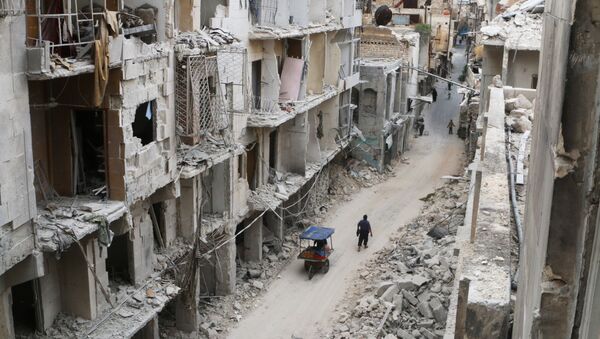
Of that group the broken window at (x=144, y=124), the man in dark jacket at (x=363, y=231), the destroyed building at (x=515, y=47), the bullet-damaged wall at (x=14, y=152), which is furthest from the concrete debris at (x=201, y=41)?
the destroyed building at (x=515, y=47)

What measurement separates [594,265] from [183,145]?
56.8ft

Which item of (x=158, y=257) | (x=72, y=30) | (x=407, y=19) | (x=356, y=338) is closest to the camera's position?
(x=72, y=30)

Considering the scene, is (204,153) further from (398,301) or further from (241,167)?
(398,301)

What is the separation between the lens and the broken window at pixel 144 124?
1711 cm

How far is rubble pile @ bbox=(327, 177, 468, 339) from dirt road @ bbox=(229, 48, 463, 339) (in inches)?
28.5

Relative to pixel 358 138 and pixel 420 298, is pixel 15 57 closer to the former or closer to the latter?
pixel 420 298

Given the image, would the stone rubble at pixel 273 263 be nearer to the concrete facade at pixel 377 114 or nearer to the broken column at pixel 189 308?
the broken column at pixel 189 308

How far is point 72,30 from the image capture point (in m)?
14.4

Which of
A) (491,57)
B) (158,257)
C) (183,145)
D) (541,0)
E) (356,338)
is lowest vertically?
(356,338)

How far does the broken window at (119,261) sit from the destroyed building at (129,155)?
42 millimetres

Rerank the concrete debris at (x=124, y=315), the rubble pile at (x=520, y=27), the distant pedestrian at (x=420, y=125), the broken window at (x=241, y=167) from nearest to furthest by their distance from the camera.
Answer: the concrete debris at (x=124, y=315) → the broken window at (x=241, y=167) → the rubble pile at (x=520, y=27) → the distant pedestrian at (x=420, y=125)

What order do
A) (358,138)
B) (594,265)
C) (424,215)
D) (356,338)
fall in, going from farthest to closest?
(358,138), (424,215), (356,338), (594,265)

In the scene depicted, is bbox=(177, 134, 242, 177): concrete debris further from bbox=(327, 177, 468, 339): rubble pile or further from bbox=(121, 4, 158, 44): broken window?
bbox=(327, 177, 468, 339): rubble pile

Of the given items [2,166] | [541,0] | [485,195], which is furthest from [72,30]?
[541,0]
